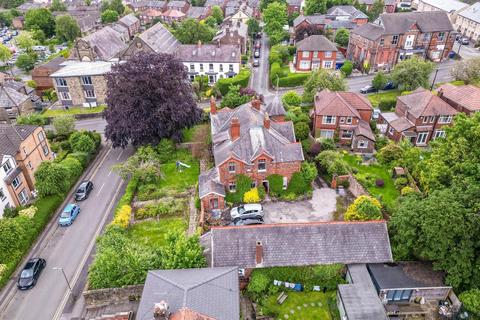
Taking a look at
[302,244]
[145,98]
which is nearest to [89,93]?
[145,98]

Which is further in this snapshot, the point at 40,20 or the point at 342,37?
the point at 40,20

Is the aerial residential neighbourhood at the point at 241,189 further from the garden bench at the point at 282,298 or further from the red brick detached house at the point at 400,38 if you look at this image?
the red brick detached house at the point at 400,38

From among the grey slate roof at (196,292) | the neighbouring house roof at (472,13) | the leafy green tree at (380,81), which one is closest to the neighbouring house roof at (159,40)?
the leafy green tree at (380,81)

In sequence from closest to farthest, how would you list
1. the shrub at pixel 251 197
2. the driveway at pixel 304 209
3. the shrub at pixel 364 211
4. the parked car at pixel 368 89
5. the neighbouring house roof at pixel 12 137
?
the shrub at pixel 364 211, the driveway at pixel 304 209, the shrub at pixel 251 197, the neighbouring house roof at pixel 12 137, the parked car at pixel 368 89

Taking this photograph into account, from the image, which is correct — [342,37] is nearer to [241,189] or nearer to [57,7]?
[241,189]

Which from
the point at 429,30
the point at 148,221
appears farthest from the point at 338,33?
the point at 148,221

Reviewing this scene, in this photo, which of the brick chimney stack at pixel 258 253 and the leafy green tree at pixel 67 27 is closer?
the brick chimney stack at pixel 258 253
